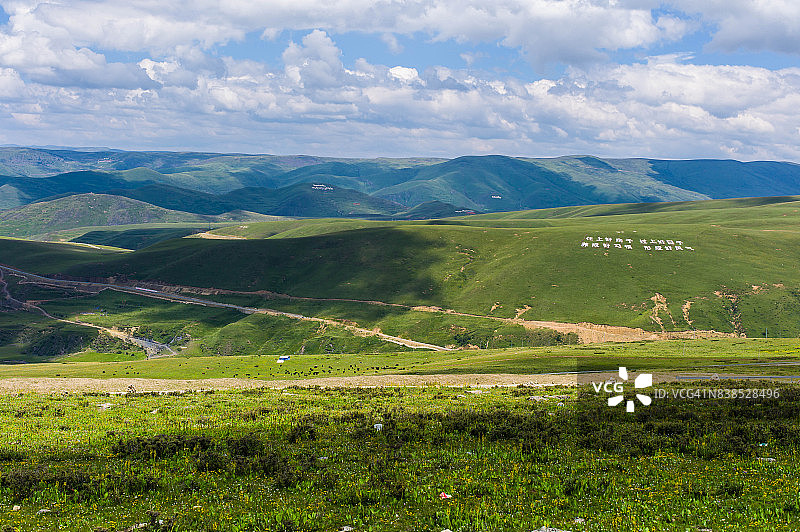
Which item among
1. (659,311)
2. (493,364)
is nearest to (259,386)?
(493,364)

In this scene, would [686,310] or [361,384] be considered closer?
[361,384]

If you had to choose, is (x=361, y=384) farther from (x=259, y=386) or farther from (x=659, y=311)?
(x=659, y=311)

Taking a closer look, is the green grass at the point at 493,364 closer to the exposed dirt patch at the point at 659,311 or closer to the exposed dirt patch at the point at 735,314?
the exposed dirt patch at the point at 659,311

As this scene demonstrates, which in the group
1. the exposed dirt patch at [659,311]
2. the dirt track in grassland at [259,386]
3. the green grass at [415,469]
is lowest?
the exposed dirt patch at [659,311]

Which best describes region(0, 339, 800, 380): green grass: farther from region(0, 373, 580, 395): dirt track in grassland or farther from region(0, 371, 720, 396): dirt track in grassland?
region(0, 373, 580, 395): dirt track in grassland

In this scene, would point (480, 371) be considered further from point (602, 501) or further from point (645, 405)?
point (602, 501)

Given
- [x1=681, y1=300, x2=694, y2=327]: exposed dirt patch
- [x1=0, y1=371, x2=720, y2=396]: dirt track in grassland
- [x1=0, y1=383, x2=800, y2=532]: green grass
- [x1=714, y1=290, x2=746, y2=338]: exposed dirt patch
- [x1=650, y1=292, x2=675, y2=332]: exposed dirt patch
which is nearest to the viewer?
[x1=0, y1=383, x2=800, y2=532]: green grass

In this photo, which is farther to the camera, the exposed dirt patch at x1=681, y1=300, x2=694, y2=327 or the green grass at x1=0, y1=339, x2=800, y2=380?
the exposed dirt patch at x1=681, y1=300, x2=694, y2=327

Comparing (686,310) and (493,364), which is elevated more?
(493,364)

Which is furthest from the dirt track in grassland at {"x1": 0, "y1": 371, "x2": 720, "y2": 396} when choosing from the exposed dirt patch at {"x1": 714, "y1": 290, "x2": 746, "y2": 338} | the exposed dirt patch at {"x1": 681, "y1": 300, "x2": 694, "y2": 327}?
the exposed dirt patch at {"x1": 714, "y1": 290, "x2": 746, "y2": 338}

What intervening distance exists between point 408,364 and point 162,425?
68357mm

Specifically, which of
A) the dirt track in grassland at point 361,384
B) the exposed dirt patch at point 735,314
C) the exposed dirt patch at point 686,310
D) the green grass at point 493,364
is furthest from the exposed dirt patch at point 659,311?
the dirt track in grassland at point 361,384

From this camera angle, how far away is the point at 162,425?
1288 inches

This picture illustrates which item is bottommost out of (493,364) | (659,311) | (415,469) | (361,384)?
(659,311)
